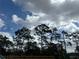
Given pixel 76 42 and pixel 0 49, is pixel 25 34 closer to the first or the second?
pixel 0 49

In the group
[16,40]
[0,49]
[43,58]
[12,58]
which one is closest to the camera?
Answer: [12,58]

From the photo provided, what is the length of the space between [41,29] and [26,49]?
298 inches

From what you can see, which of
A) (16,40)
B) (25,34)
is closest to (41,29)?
(25,34)

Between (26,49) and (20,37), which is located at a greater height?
(20,37)

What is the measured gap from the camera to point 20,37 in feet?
188

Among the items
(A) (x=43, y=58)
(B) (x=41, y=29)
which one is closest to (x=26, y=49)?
(B) (x=41, y=29)

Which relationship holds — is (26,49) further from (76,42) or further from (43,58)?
(43,58)

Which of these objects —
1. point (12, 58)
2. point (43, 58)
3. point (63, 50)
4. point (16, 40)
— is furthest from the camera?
point (16, 40)

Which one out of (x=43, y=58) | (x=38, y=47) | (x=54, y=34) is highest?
(x=54, y=34)

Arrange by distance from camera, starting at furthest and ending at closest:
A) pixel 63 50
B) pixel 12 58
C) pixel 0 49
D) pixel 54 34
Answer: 1. pixel 0 49
2. pixel 54 34
3. pixel 63 50
4. pixel 12 58

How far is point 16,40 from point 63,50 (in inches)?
922

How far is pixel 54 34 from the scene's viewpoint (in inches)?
1998

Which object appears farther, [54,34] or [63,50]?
[54,34]

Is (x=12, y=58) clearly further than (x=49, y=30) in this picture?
No
